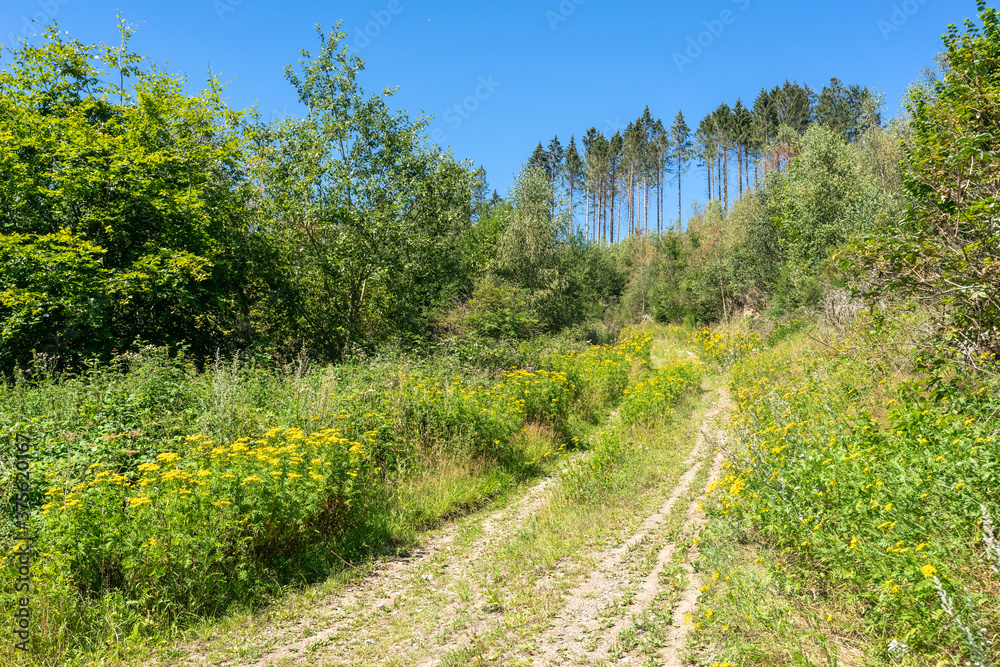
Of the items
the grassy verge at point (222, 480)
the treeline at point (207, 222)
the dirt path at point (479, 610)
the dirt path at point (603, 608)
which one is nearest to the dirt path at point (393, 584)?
the dirt path at point (479, 610)

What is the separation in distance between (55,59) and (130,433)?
13166 millimetres

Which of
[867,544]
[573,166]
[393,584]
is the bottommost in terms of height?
[393,584]

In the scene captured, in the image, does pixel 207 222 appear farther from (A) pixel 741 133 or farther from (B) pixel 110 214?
(A) pixel 741 133

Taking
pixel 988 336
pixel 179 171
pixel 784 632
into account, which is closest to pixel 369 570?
pixel 784 632

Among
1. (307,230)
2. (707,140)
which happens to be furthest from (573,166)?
(307,230)

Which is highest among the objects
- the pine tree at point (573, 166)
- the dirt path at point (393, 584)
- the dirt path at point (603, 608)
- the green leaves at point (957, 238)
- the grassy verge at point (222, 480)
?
the pine tree at point (573, 166)

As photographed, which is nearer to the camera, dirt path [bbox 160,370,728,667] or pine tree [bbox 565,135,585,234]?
dirt path [bbox 160,370,728,667]

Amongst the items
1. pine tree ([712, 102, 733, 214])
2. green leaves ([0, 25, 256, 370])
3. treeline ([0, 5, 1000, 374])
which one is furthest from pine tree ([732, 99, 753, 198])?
green leaves ([0, 25, 256, 370])

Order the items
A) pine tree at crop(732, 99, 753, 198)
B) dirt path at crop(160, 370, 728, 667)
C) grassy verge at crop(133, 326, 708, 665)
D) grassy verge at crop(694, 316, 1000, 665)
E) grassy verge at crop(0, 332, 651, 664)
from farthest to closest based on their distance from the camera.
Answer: pine tree at crop(732, 99, 753, 198) < grassy verge at crop(0, 332, 651, 664) < grassy verge at crop(133, 326, 708, 665) < dirt path at crop(160, 370, 728, 667) < grassy verge at crop(694, 316, 1000, 665)

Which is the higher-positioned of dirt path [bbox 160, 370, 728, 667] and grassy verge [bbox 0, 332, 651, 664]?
grassy verge [bbox 0, 332, 651, 664]

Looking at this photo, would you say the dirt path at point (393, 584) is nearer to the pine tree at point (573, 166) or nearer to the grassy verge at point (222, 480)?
the grassy verge at point (222, 480)

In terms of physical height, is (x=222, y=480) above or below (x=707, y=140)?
below

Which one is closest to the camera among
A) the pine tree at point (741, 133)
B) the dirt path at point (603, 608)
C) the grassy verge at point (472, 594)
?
the dirt path at point (603, 608)

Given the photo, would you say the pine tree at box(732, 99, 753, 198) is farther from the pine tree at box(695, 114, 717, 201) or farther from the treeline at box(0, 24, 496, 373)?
the treeline at box(0, 24, 496, 373)
